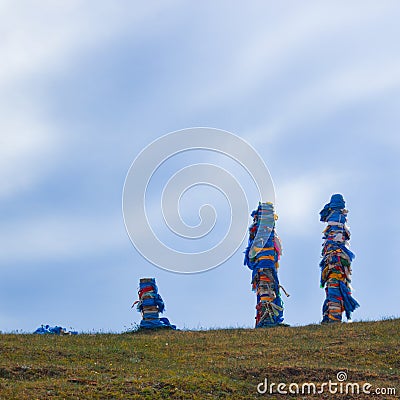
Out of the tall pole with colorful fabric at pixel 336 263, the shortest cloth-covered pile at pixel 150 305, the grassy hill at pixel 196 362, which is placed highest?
the tall pole with colorful fabric at pixel 336 263

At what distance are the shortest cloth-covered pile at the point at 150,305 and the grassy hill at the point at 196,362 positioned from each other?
1.54m

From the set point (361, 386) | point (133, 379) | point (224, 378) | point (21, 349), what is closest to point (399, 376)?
point (361, 386)

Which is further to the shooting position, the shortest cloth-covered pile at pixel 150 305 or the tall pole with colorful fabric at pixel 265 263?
the tall pole with colorful fabric at pixel 265 263

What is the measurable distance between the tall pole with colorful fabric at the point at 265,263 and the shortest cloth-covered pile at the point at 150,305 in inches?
167

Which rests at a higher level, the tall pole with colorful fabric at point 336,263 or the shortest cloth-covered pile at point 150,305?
the tall pole with colorful fabric at point 336,263

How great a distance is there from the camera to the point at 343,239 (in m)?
41.2

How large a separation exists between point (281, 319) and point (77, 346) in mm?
10909

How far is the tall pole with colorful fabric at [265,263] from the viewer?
39.4 meters

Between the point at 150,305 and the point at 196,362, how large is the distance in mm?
9441

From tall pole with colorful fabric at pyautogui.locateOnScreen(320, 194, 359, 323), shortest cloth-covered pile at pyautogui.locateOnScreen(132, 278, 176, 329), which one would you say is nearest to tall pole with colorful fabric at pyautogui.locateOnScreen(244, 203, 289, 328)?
tall pole with colorful fabric at pyautogui.locateOnScreen(320, 194, 359, 323)

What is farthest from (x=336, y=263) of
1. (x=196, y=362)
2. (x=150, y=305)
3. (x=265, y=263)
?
(x=196, y=362)

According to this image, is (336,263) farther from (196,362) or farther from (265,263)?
(196,362)

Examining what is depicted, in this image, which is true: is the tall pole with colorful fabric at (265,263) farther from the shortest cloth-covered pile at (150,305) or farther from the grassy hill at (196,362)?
the shortest cloth-covered pile at (150,305)

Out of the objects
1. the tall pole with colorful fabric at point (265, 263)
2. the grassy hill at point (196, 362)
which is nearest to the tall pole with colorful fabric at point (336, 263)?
the tall pole with colorful fabric at point (265, 263)
